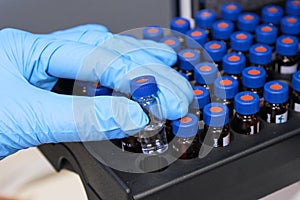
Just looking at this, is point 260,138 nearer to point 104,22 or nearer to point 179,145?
point 179,145

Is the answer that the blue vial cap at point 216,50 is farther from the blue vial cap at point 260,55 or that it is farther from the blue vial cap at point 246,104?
the blue vial cap at point 246,104

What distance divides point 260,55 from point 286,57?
7cm

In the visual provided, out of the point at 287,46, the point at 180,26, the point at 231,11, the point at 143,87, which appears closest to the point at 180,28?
the point at 180,26

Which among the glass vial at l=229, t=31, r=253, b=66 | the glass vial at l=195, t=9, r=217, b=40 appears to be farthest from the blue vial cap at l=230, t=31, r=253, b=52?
the glass vial at l=195, t=9, r=217, b=40

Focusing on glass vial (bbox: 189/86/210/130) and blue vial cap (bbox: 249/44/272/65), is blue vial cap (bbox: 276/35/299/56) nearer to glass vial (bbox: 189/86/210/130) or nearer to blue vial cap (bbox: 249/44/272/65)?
blue vial cap (bbox: 249/44/272/65)

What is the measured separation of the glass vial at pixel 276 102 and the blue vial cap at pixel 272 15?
0.89 ft

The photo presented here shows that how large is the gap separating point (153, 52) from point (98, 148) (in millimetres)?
219

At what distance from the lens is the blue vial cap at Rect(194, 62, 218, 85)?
95 cm

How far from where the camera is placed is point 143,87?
2.70ft

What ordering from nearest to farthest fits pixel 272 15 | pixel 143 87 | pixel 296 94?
1. pixel 143 87
2. pixel 296 94
3. pixel 272 15

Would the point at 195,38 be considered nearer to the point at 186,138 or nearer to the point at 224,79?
the point at 224,79

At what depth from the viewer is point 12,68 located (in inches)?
37.3

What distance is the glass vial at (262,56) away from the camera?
99 cm

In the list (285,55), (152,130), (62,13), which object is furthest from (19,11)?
Result: (285,55)
